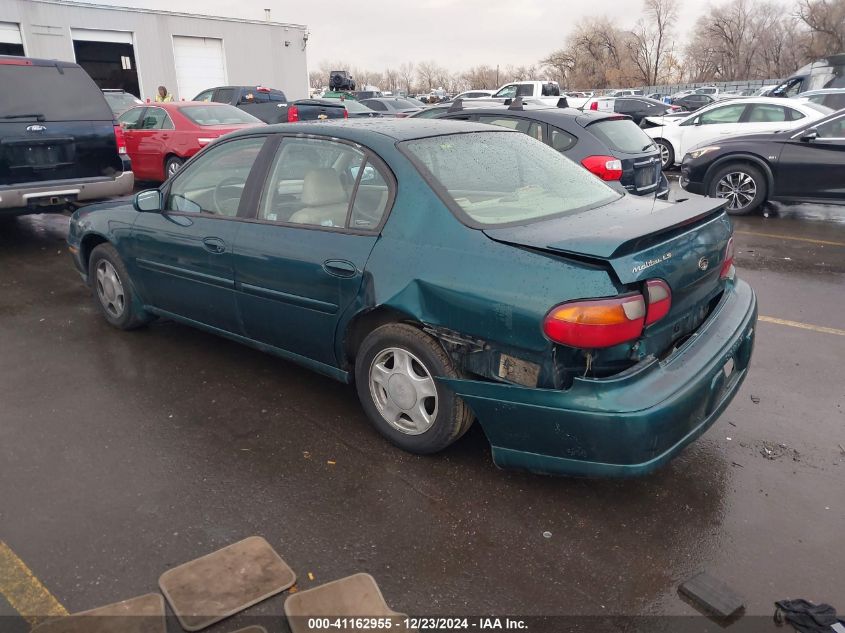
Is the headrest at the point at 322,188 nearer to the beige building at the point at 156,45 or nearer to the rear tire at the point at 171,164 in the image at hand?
the rear tire at the point at 171,164

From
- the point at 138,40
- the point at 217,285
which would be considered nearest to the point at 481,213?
the point at 217,285

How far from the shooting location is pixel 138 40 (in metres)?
27.7

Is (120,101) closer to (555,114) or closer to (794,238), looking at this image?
(555,114)

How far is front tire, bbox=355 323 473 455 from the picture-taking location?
310cm

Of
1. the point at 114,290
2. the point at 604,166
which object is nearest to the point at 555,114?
the point at 604,166

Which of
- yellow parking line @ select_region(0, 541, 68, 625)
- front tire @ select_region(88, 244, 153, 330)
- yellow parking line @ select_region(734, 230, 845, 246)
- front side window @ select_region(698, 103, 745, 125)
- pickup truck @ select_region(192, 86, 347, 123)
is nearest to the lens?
yellow parking line @ select_region(0, 541, 68, 625)

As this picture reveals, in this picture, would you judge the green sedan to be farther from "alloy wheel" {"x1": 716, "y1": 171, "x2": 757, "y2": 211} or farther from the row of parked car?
"alloy wheel" {"x1": 716, "y1": 171, "x2": 757, "y2": 211}

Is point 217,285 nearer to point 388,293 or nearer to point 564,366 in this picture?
point 388,293

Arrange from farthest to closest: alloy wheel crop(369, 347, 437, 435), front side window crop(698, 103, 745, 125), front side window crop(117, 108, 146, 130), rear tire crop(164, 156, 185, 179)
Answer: front side window crop(698, 103, 745, 125)
front side window crop(117, 108, 146, 130)
rear tire crop(164, 156, 185, 179)
alloy wheel crop(369, 347, 437, 435)

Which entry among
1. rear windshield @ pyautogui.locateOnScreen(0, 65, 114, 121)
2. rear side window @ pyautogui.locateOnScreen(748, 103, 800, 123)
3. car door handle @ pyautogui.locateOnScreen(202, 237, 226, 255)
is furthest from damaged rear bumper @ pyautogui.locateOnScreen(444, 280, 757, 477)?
rear side window @ pyautogui.locateOnScreen(748, 103, 800, 123)

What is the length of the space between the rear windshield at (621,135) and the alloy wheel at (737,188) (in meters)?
2.18

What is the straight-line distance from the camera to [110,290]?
506cm

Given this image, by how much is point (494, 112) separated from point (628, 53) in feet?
243

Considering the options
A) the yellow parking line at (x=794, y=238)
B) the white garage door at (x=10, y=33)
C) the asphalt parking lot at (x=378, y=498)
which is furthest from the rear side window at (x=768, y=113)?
the white garage door at (x=10, y=33)
